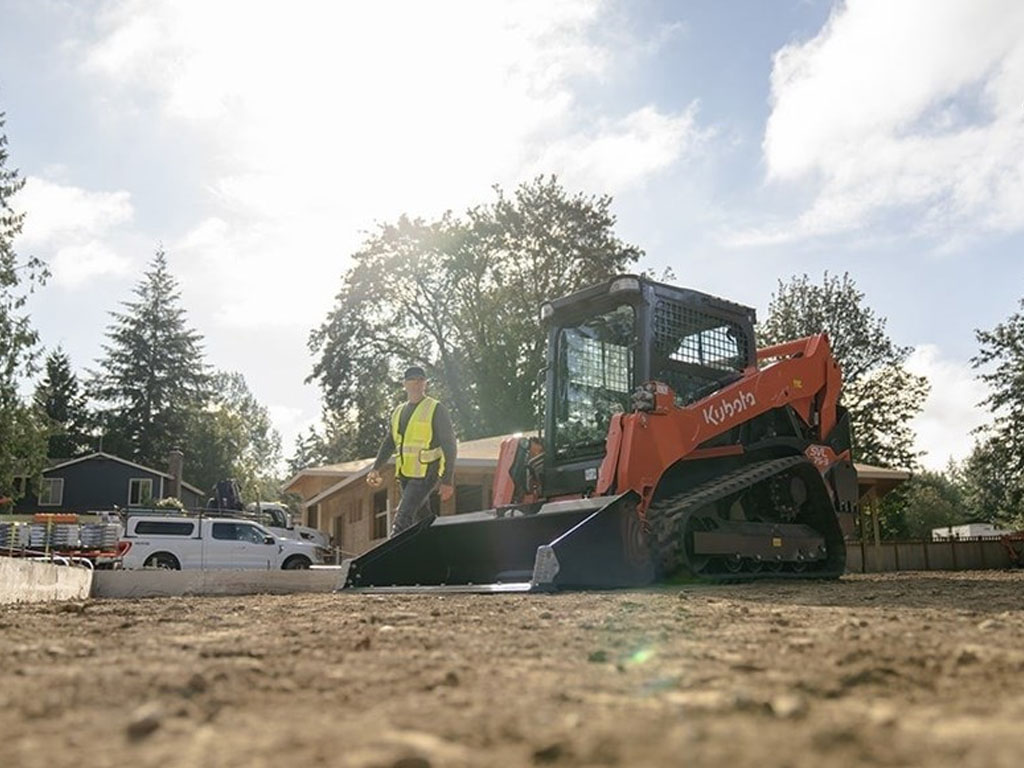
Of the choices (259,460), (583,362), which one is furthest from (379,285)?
(259,460)

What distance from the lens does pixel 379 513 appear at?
2606 cm

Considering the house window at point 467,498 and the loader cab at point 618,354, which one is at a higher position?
the loader cab at point 618,354

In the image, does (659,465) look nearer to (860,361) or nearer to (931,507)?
(860,361)

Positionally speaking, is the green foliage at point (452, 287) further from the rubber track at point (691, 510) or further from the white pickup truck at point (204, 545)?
the rubber track at point (691, 510)

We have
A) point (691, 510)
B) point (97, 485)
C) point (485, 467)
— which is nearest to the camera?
point (691, 510)

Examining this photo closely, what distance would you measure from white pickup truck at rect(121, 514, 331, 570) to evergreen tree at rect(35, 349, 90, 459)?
3834 cm

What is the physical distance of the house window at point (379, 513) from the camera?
2634 cm

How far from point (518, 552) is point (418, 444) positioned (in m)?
1.43

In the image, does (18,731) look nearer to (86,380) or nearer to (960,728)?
(960,728)

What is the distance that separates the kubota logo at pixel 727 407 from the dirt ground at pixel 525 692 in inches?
175

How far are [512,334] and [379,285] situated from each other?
20.6 feet

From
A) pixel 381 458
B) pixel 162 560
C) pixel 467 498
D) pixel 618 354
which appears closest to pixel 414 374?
pixel 381 458

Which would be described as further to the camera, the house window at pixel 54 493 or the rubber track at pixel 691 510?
the house window at pixel 54 493

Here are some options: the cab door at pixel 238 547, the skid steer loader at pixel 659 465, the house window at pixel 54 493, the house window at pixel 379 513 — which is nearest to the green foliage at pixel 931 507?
the house window at pixel 379 513
